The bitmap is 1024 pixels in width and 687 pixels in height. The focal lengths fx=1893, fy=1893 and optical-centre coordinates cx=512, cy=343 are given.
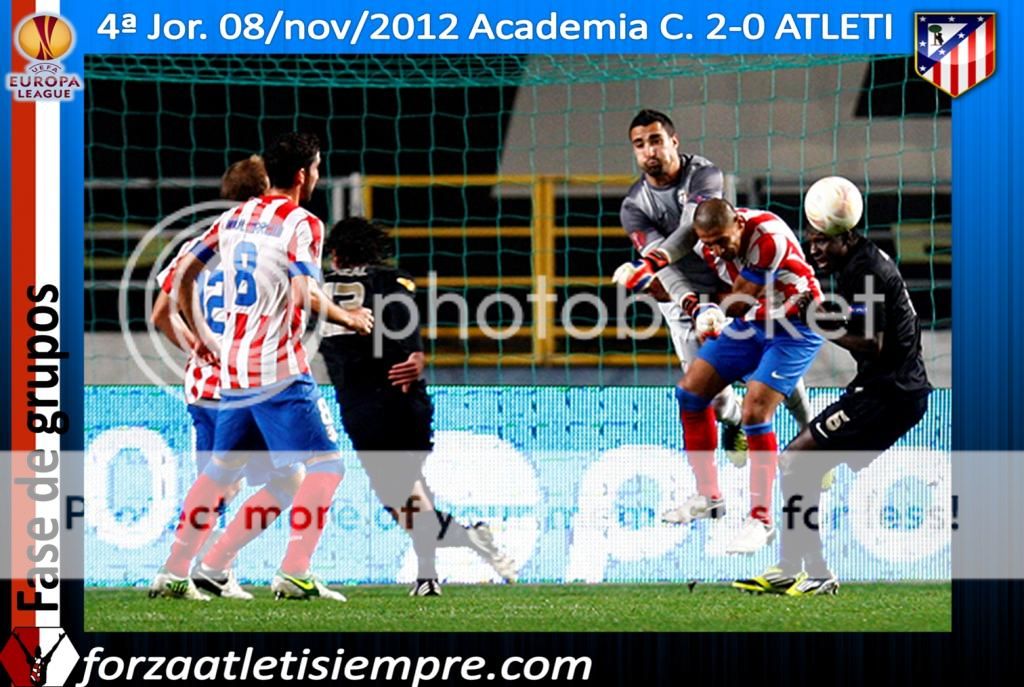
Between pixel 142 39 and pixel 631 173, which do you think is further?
pixel 631 173

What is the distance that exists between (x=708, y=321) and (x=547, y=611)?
1.02 metres

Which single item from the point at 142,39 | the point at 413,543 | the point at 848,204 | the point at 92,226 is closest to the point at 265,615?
the point at 413,543

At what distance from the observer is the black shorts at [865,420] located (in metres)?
5.93

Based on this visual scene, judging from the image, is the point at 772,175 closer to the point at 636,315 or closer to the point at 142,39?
the point at 636,315

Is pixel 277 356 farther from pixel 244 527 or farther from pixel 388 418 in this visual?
pixel 244 527

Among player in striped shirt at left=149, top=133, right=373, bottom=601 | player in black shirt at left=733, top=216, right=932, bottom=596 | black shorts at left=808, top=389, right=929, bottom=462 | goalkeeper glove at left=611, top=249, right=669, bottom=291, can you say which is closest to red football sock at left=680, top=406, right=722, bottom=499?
player in black shirt at left=733, top=216, right=932, bottom=596

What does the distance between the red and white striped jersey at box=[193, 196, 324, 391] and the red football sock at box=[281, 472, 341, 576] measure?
34 cm

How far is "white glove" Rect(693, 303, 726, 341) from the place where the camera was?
19.3 feet

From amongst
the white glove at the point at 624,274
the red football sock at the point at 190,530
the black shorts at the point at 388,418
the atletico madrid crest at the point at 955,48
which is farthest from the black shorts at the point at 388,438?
the atletico madrid crest at the point at 955,48

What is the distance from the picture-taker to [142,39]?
5.58 meters

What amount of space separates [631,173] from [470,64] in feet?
2.11

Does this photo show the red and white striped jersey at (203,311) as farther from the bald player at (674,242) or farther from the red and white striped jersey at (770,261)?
the red and white striped jersey at (770,261)

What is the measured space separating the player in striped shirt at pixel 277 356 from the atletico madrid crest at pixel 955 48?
185 centimetres

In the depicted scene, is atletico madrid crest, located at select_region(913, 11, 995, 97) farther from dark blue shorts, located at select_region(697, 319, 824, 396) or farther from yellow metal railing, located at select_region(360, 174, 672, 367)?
yellow metal railing, located at select_region(360, 174, 672, 367)
